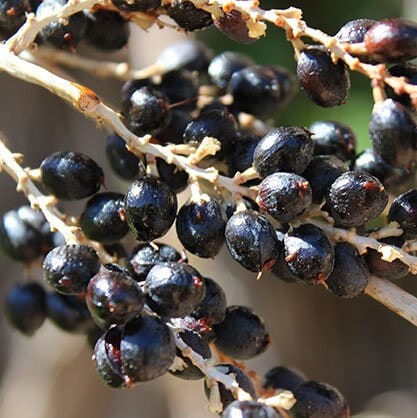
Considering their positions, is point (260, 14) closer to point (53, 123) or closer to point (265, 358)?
point (53, 123)

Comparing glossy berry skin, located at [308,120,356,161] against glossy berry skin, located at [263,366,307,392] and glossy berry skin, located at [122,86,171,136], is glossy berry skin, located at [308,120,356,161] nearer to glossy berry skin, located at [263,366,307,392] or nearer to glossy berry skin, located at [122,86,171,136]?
glossy berry skin, located at [122,86,171,136]

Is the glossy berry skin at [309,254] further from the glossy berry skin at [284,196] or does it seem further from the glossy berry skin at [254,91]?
the glossy berry skin at [254,91]

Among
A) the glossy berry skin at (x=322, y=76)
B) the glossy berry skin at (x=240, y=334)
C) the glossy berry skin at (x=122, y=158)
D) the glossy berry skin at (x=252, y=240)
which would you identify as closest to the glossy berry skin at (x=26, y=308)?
the glossy berry skin at (x=122, y=158)

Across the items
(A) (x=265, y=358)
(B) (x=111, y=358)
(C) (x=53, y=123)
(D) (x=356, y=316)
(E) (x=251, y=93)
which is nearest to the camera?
(B) (x=111, y=358)

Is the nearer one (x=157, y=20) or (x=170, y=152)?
(x=170, y=152)

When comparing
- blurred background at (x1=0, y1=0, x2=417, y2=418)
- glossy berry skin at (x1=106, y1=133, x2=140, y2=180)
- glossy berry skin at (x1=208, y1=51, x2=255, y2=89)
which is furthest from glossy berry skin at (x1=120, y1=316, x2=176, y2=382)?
blurred background at (x1=0, y1=0, x2=417, y2=418)

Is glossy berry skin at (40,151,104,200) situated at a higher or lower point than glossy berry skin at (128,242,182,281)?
higher

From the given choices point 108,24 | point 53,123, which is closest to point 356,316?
point 53,123
